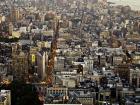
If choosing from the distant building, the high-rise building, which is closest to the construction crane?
the high-rise building

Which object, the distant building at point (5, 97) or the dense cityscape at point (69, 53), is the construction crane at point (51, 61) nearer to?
the dense cityscape at point (69, 53)

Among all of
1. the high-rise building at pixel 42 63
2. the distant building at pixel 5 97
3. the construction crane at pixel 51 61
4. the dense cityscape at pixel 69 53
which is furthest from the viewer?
the high-rise building at pixel 42 63

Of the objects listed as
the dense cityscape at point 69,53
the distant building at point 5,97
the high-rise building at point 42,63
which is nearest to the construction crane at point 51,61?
the dense cityscape at point 69,53

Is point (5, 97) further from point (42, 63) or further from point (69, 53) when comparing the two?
point (69, 53)

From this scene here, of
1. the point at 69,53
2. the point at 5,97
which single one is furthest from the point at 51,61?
the point at 5,97

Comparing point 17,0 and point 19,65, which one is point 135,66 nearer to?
point 19,65

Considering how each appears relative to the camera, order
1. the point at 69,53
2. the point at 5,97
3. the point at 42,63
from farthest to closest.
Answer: the point at 69,53
the point at 42,63
the point at 5,97

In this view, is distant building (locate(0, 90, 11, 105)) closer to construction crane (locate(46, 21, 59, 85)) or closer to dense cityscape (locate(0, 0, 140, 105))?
dense cityscape (locate(0, 0, 140, 105))

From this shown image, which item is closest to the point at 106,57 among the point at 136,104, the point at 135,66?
the point at 135,66

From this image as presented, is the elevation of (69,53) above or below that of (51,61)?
above

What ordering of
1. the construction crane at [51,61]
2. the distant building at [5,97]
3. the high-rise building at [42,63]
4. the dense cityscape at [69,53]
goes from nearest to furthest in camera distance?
the distant building at [5,97], the dense cityscape at [69,53], the construction crane at [51,61], the high-rise building at [42,63]
